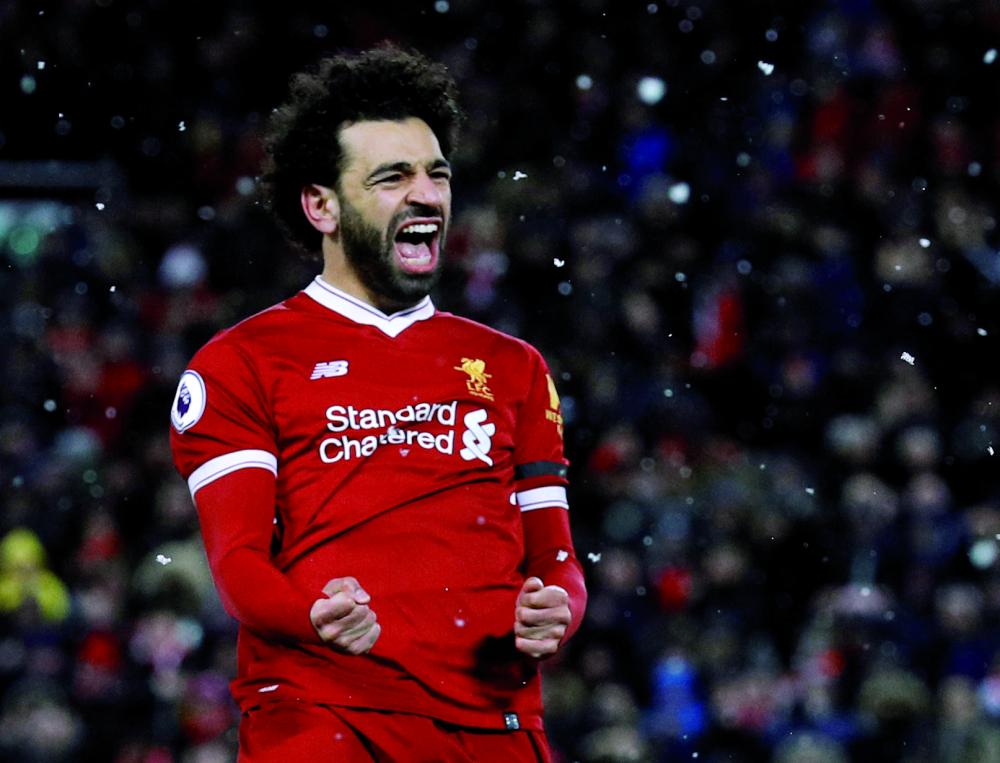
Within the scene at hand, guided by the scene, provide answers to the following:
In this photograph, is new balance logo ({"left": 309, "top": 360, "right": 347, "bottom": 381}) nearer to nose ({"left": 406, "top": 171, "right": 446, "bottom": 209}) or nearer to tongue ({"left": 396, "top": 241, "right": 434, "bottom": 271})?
tongue ({"left": 396, "top": 241, "right": 434, "bottom": 271})

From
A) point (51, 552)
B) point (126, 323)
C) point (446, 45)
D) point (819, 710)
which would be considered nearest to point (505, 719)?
point (819, 710)

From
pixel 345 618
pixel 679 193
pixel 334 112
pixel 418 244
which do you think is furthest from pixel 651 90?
pixel 345 618

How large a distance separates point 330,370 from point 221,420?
24 cm

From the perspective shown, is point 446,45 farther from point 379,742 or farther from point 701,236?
point 379,742

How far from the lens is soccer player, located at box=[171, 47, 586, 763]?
3.04 metres

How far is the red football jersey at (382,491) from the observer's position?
10.1 ft

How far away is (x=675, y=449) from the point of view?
8.80 m

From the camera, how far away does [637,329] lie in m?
9.34

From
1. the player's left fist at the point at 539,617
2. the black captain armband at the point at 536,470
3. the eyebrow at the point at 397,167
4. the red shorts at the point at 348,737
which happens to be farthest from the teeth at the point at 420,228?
the red shorts at the point at 348,737

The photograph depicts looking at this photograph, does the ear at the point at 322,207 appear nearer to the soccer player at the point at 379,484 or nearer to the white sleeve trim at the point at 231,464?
the soccer player at the point at 379,484

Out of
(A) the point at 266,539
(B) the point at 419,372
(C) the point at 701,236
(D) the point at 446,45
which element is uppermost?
(D) the point at 446,45

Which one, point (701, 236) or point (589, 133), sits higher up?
point (589, 133)

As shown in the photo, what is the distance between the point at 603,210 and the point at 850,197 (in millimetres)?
1470

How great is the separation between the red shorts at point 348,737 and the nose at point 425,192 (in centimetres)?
101
